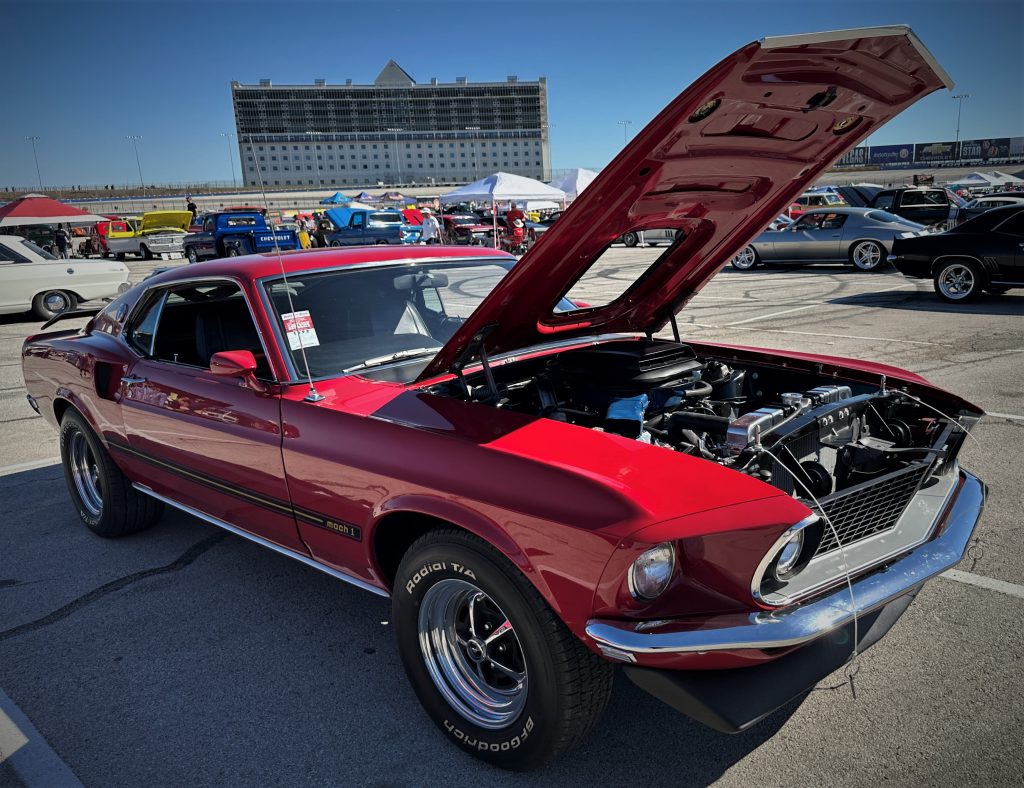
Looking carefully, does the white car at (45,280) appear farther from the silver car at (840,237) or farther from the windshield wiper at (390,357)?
the silver car at (840,237)

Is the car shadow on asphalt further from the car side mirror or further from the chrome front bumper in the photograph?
the car side mirror

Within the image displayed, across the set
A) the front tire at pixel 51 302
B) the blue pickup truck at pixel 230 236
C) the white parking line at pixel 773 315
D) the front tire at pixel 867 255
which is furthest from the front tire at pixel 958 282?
the blue pickup truck at pixel 230 236

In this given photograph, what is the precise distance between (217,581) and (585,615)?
7.69 ft

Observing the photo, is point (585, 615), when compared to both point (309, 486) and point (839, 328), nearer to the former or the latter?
point (309, 486)

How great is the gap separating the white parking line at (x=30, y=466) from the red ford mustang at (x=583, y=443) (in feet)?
6.53

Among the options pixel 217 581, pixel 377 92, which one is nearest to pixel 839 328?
pixel 217 581

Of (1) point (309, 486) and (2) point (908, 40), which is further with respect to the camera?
(1) point (309, 486)

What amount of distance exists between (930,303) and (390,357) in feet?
34.6

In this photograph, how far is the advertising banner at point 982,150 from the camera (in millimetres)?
87569

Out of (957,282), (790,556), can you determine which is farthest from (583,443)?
(957,282)

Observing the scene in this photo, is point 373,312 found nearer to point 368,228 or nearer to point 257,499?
point 257,499

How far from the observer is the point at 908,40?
1.99 meters

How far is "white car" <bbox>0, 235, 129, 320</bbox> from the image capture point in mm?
12695

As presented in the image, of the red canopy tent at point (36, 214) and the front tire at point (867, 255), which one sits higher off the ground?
the red canopy tent at point (36, 214)
